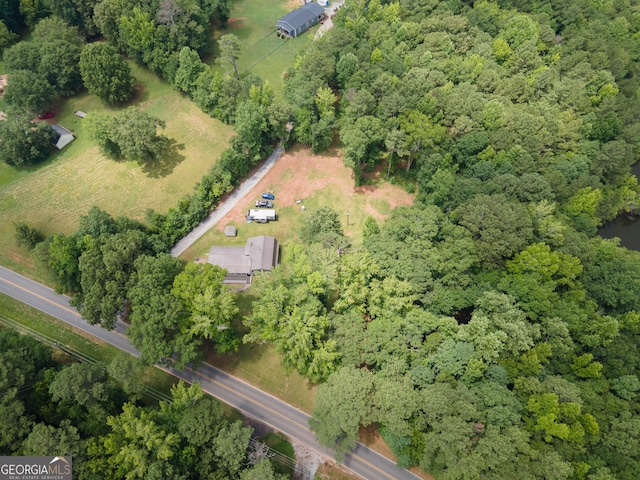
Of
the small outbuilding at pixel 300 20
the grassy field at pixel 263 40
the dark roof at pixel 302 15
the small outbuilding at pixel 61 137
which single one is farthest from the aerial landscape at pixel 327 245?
the dark roof at pixel 302 15

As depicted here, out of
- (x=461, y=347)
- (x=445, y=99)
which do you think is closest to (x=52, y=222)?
(x=461, y=347)

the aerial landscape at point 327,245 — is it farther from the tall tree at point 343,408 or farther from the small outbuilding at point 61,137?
the small outbuilding at point 61,137

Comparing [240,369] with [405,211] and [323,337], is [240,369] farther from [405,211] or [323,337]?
[405,211]

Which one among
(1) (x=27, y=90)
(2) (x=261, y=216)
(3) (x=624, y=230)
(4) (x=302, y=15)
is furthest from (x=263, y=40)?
(3) (x=624, y=230)

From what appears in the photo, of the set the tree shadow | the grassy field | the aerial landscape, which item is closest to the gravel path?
the aerial landscape

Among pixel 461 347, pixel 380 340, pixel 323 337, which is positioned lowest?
pixel 323 337

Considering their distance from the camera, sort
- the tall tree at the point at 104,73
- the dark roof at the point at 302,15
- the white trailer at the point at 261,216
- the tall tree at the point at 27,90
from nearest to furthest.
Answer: the white trailer at the point at 261,216
the tall tree at the point at 27,90
the tall tree at the point at 104,73
the dark roof at the point at 302,15
